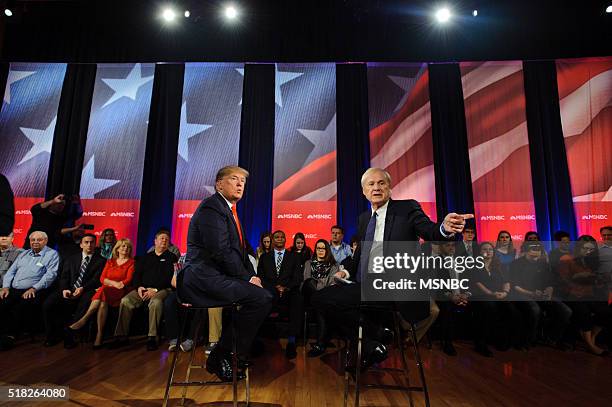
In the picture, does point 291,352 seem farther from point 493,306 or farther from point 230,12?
point 230,12

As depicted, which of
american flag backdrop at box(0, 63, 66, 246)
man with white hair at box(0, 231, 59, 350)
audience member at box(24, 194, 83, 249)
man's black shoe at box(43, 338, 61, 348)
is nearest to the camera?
man's black shoe at box(43, 338, 61, 348)

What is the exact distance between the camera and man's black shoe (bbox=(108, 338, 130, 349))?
4.08 meters

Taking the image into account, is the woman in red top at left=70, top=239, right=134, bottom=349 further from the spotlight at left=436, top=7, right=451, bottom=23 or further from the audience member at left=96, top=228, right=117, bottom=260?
the spotlight at left=436, top=7, right=451, bottom=23

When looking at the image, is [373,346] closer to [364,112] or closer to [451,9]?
[364,112]

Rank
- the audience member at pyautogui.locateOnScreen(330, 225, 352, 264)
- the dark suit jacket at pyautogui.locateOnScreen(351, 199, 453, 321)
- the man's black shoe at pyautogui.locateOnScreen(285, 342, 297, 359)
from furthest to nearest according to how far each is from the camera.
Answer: the audience member at pyautogui.locateOnScreen(330, 225, 352, 264) → the man's black shoe at pyautogui.locateOnScreen(285, 342, 297, 359) → the dark suit jacket at pyautogui.locateOnScreen(351, 199, 453, 321)

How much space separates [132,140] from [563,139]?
7.27m

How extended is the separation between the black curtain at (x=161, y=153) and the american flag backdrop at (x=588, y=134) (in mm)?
6604

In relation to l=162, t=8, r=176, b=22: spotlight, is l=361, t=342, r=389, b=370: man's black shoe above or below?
below

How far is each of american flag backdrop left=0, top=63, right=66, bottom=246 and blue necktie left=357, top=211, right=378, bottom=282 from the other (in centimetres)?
619

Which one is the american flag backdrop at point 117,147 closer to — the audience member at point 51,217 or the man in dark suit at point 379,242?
the audience member at point 51,217

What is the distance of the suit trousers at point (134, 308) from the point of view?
4152mm

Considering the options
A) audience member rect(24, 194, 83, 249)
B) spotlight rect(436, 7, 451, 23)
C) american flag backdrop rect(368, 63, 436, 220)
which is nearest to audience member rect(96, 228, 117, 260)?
audience member rect(24, 194, 83, 249)

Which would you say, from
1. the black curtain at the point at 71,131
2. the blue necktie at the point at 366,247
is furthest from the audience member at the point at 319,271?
the black curtain at the point at 71,131

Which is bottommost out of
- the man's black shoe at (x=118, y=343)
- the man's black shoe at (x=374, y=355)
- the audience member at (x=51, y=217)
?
the man's black shoe at (x=118, y=343)
